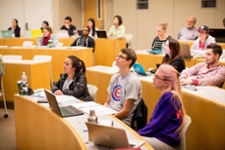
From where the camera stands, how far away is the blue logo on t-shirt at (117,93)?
3504 millimetres

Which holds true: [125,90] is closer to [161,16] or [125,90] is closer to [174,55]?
[174,55]

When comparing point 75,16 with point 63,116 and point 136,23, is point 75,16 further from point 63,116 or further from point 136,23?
point 63,116

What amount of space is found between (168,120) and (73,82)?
1.73 m

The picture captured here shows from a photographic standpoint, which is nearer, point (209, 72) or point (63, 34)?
point (209, 72)

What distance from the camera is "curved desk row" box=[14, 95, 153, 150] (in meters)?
2.40

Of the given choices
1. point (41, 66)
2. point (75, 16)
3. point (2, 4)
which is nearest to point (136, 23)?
point (75, 16)

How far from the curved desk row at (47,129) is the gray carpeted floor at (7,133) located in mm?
266

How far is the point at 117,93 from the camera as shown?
355cm

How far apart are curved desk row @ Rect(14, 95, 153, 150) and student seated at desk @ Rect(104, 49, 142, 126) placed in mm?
516

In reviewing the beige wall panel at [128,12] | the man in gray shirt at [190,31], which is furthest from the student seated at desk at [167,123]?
the beige wall panel at [128,12]

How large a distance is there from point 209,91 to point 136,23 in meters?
8.37

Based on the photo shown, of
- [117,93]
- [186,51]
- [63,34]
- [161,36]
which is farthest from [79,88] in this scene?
[63,34]

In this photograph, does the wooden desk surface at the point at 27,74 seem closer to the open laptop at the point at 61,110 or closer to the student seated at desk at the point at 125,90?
the student seated at desk at the point at 125,90

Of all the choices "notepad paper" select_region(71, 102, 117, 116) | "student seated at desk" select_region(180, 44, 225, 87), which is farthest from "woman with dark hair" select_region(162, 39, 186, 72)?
"notepad paper" select_region(71, 102, 117, 116)
